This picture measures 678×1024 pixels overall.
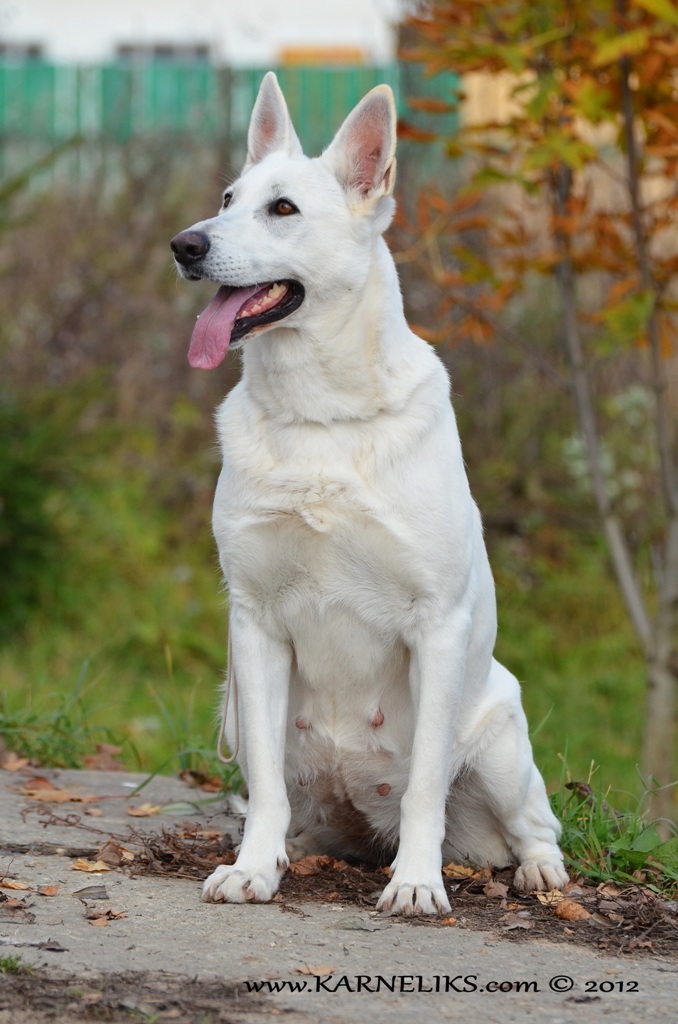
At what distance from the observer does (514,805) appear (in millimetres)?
3393

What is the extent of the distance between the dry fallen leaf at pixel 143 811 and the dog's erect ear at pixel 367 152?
1.91m

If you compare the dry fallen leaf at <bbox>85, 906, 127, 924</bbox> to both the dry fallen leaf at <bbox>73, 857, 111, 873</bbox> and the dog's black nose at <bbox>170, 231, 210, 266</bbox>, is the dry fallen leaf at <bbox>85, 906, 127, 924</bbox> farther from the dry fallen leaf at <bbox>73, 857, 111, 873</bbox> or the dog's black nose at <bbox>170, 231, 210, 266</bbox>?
the dog's black nose at <bbox>170, 231, 210, 266</bbox>

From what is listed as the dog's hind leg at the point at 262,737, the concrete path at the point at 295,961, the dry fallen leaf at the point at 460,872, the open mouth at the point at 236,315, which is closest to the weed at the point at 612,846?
the dry fallen leaf at the point at 460,872

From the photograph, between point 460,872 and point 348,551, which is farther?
point 460,872

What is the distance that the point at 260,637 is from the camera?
3.25 meters

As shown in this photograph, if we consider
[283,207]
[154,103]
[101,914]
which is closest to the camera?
[101,914]

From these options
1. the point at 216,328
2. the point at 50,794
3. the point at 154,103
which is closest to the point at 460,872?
the point at 50,794

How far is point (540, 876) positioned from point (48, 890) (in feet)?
4.01

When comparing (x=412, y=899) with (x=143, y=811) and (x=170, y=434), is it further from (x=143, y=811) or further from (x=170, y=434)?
(x=170, y=434)

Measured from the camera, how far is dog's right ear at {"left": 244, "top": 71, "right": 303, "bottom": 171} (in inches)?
142

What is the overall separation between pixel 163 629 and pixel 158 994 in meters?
5.06

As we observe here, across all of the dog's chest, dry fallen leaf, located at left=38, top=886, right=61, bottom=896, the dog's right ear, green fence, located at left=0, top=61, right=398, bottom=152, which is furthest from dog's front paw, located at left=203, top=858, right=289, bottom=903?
green fence, located at left=0, top=61, right=398, bottom=152

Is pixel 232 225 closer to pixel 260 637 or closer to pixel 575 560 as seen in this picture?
pixel 260 637

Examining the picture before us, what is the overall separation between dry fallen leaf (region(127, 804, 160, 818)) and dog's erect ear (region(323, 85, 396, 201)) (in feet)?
6.27
